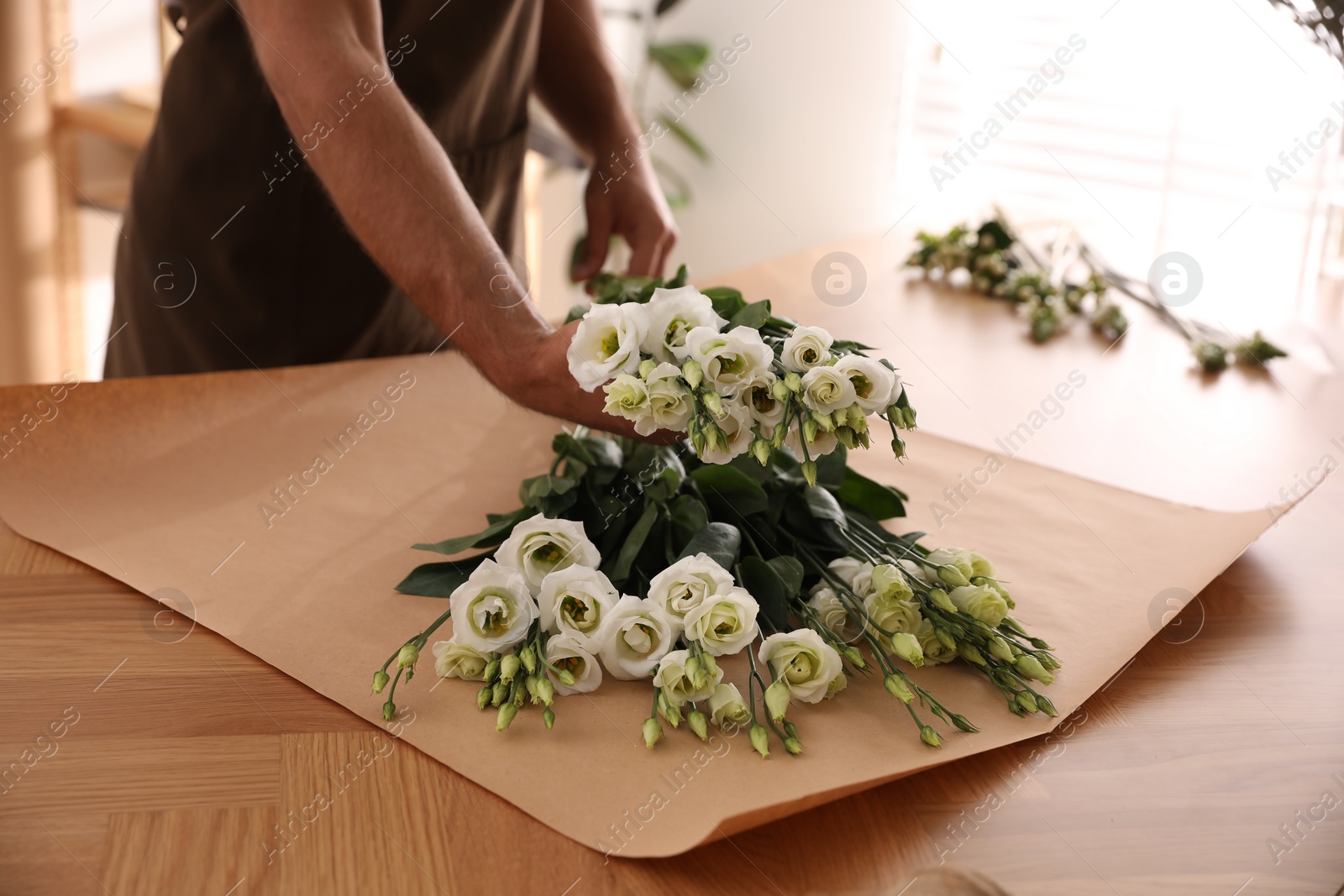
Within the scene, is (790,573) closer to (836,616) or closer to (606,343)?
(836,616)

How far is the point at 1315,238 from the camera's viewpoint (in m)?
2.38

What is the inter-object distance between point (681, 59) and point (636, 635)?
2.97m

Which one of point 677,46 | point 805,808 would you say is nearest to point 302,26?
point 805,808

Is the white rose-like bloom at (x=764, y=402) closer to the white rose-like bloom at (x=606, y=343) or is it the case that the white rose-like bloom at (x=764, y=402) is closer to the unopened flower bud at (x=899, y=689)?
the white rose-like bloom at (x=606, y=343)

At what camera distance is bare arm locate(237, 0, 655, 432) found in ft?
2.76

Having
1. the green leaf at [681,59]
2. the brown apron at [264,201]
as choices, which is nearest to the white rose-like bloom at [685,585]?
the brown apron at [264,201]

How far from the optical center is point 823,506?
0.86 meters

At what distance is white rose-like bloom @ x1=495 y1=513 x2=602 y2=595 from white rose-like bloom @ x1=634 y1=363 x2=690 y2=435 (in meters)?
0.11

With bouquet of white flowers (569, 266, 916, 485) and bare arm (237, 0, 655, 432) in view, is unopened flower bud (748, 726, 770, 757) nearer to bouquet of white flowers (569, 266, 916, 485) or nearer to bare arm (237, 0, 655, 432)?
bouquet of white flowers (569, 266, 916, 485)

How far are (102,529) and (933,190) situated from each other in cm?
288

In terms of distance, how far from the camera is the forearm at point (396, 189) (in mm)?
855

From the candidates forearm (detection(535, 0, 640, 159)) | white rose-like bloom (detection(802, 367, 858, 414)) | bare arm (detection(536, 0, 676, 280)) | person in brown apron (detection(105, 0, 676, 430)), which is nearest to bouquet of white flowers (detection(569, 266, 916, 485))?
white rose-like bloom (detection(802, 367, 858, 414))

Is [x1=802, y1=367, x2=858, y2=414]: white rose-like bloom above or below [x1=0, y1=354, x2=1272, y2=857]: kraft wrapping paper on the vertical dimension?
above


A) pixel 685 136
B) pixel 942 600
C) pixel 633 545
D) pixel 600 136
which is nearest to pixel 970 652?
pixel 942 600
